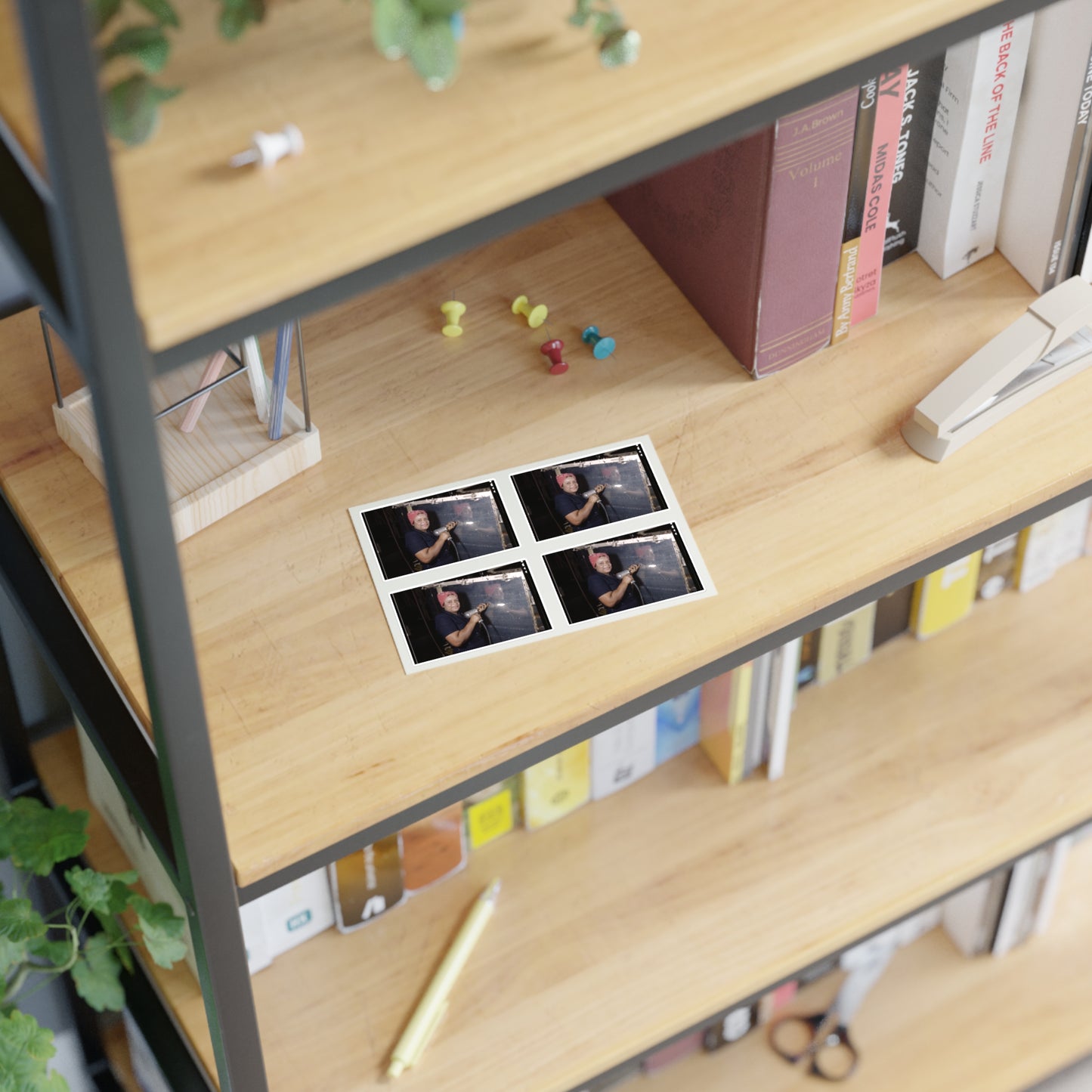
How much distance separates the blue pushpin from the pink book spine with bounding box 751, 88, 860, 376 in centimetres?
11

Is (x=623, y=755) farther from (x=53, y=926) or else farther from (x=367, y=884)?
(x=53, y=926)

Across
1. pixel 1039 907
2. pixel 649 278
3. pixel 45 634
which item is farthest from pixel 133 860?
pixel 1039 907

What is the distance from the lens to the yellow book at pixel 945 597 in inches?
60.6

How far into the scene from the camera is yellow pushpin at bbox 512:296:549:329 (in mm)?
1156

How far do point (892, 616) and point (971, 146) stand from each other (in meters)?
0.57

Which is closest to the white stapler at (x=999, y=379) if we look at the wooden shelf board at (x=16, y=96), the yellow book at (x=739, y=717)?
the yellow book at (x=739, y=717)

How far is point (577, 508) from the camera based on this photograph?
106cm

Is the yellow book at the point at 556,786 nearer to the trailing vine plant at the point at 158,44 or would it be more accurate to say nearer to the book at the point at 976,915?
the book at the point at 976,915

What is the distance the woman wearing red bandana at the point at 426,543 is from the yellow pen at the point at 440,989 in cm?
44

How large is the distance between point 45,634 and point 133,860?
31 centimetres

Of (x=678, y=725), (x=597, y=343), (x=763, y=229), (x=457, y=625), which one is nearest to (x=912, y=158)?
(x=763, y=229)

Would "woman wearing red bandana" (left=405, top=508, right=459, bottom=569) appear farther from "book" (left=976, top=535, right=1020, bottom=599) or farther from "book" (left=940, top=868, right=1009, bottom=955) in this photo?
"book" (left=940, top=868, right=1009, bottom=955)

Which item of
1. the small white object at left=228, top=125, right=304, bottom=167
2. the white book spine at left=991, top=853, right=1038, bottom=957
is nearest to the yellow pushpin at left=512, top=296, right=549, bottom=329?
the small white object at left=228, top=125, right=304, bottom=167

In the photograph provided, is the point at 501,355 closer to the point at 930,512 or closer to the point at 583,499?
the point at 583,499
